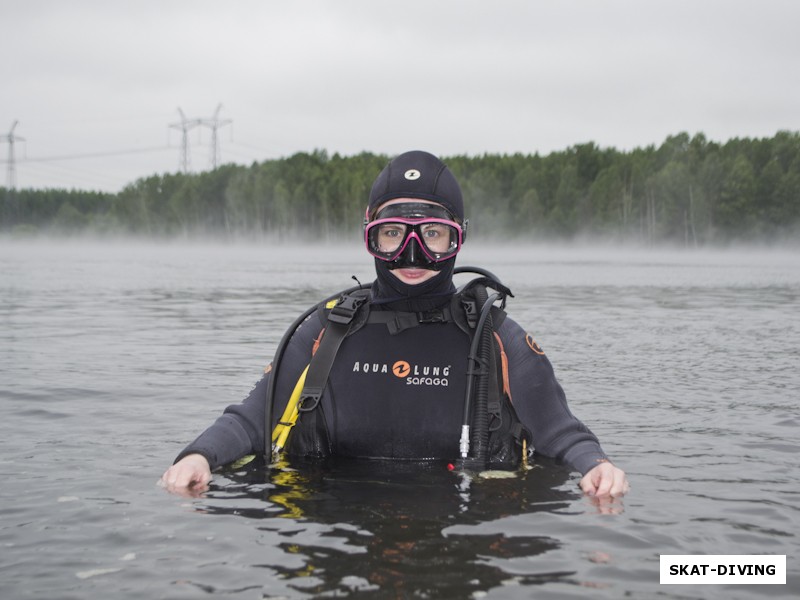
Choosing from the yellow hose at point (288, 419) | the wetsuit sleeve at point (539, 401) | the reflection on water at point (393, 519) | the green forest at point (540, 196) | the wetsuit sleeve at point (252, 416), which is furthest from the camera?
the green forest at point (540, 196)

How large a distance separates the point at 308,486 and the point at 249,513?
47 cm

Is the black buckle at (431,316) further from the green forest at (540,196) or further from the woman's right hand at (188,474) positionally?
the green forest at (540,196)

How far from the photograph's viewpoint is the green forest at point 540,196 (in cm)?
8256

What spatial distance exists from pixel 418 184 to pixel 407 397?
3.49 feet

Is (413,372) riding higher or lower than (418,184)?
lower

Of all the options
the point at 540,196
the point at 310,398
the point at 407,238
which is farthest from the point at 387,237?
the point at 540,196

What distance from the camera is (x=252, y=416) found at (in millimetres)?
4566

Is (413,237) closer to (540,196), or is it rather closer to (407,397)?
(407,397)

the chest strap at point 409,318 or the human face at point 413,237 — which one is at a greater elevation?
the human face at point 413,237

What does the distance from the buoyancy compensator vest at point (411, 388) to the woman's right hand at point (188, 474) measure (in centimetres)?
46

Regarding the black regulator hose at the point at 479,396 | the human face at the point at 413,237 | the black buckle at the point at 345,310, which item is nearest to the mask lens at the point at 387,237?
the human face at the point at 413,237

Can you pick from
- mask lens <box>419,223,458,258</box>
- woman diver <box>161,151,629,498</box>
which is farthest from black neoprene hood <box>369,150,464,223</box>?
mask lens <box>419,223,458,258</box>

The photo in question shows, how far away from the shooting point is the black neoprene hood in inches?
177

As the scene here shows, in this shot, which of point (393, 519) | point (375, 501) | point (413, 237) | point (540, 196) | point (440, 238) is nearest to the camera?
point (393, 519)
